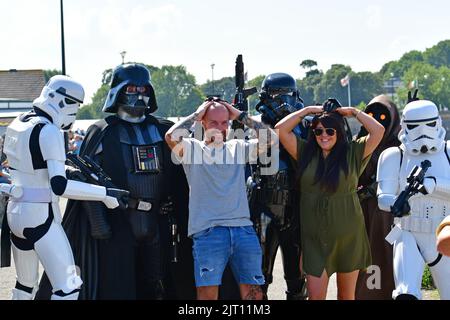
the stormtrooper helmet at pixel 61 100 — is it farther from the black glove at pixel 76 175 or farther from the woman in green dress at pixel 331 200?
the woman in green dress at pixel 331 200

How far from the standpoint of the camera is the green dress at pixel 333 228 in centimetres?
511

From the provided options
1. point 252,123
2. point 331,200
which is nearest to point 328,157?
point 331,200

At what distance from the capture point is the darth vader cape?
5559 mm

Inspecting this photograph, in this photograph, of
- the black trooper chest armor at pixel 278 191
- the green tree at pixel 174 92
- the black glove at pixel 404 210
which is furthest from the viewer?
the green tree at pixel 174 92

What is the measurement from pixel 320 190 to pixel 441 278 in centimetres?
94

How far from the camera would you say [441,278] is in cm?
488

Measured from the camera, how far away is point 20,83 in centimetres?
4144

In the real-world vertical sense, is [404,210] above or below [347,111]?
below

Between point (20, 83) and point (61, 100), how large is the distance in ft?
124

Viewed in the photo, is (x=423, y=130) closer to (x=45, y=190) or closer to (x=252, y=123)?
(x=252, y=123)

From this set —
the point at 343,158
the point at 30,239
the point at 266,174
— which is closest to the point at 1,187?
the point at 30,239

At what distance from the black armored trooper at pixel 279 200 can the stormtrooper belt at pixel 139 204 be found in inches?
29.2

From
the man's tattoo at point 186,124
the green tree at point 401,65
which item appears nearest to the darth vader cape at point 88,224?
the man's tattoo at point 186,124
